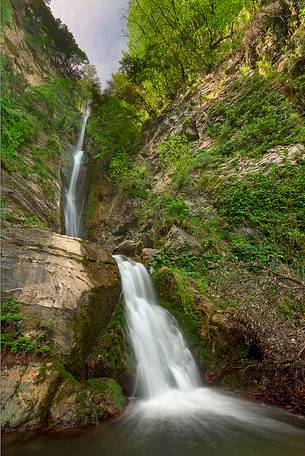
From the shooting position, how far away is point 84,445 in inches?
144

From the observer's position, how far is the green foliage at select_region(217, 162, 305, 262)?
343 inches

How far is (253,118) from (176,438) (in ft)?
36.7

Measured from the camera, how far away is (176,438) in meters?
4.07

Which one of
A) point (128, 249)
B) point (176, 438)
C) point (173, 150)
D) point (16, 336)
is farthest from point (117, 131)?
point (176, 438)

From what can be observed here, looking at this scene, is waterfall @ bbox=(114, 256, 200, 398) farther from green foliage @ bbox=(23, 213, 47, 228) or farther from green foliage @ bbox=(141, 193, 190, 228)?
green foliage @ bbox=(141, 193, 190, 228)

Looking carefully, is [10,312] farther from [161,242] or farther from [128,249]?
[128,249]

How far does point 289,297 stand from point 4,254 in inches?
223

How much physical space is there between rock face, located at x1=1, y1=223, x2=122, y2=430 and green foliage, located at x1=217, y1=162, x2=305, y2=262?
460 cm

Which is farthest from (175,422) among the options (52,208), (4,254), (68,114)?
(68,114)

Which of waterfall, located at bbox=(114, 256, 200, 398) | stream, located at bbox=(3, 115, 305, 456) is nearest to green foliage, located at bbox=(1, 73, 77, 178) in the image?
waterfall, located at bbox=(114, 256, 200, 398)

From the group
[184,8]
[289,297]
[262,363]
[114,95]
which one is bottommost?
[262,363]

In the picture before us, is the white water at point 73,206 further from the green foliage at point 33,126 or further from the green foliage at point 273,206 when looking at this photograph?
the green foliage at point 273,206

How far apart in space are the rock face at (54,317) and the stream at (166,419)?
0.33 m

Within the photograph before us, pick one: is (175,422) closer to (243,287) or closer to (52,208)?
(243,287)
